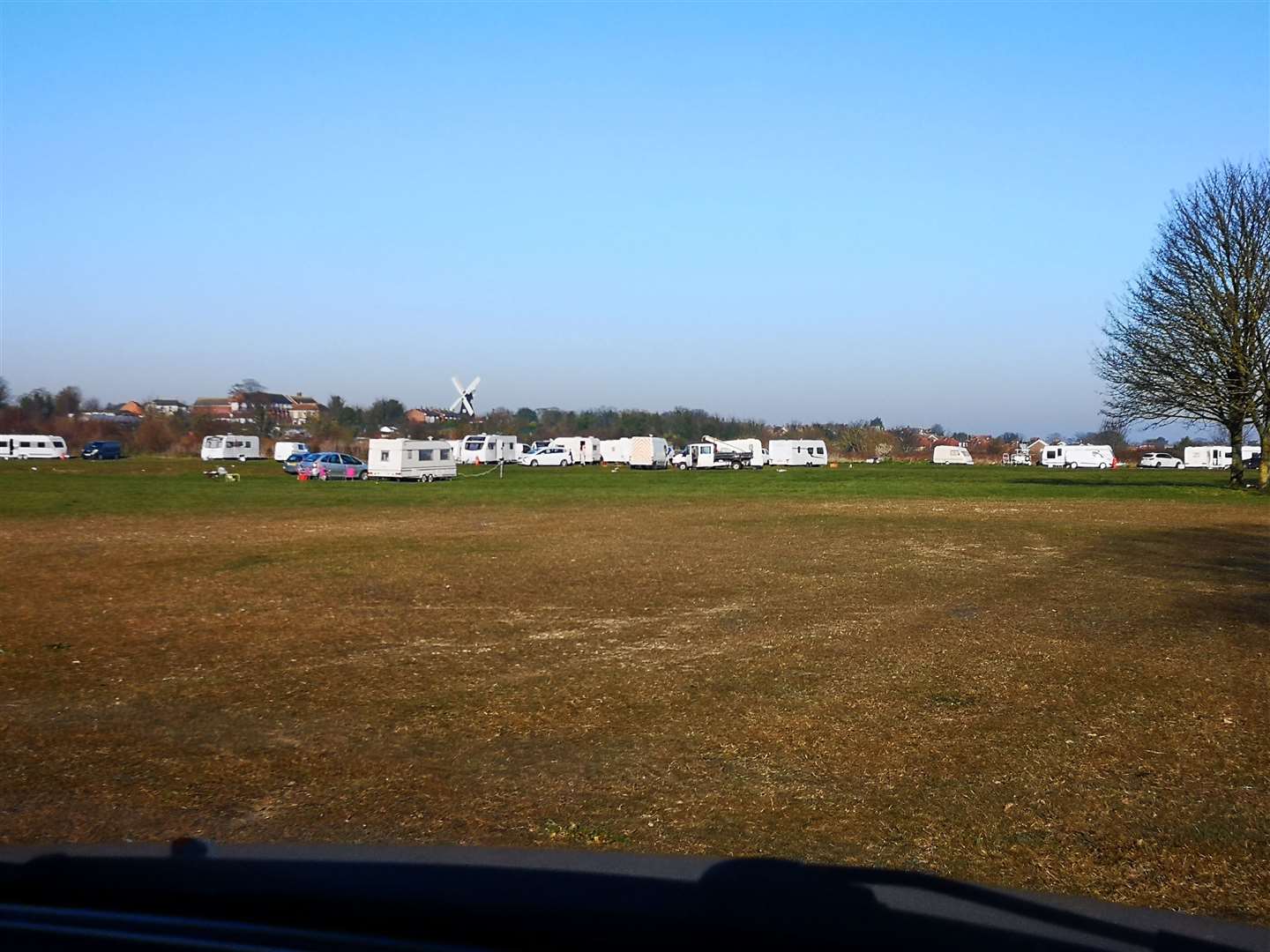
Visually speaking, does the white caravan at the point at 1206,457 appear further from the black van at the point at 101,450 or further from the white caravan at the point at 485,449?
the black van at the point at 101,450

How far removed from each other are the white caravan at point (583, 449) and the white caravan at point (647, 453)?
18.5ft

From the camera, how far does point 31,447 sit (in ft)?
269

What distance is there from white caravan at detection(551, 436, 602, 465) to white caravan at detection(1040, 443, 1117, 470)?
36.6 metres

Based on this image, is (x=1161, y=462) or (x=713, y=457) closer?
(x=713, y=457)

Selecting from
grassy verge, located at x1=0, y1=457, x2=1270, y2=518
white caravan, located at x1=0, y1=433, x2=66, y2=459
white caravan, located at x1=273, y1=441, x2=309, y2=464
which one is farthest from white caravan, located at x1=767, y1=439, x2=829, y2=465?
white caravan, located at x1=0, y1=433, x2=66, y2=459

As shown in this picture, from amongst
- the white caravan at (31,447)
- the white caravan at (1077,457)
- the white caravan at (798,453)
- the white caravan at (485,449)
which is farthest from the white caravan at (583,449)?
the white caravan at (1077,457)

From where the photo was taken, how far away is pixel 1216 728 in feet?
27.3

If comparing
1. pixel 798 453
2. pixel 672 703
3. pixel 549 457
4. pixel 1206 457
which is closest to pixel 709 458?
pixel 549 457

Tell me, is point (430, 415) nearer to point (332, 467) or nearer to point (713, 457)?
point (713, 457)

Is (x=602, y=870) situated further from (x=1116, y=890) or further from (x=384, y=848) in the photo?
(x=1116, y=890)

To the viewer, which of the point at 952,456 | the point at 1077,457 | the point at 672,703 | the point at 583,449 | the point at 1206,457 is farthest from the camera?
the point at 1206,457

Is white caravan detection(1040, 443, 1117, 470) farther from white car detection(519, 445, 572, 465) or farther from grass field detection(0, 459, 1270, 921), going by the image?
grass field detection(0, 459, 1270, 921)

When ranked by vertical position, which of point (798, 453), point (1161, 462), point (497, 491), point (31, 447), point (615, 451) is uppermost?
point (31, 447)

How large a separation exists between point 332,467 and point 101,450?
3554 centimetres
